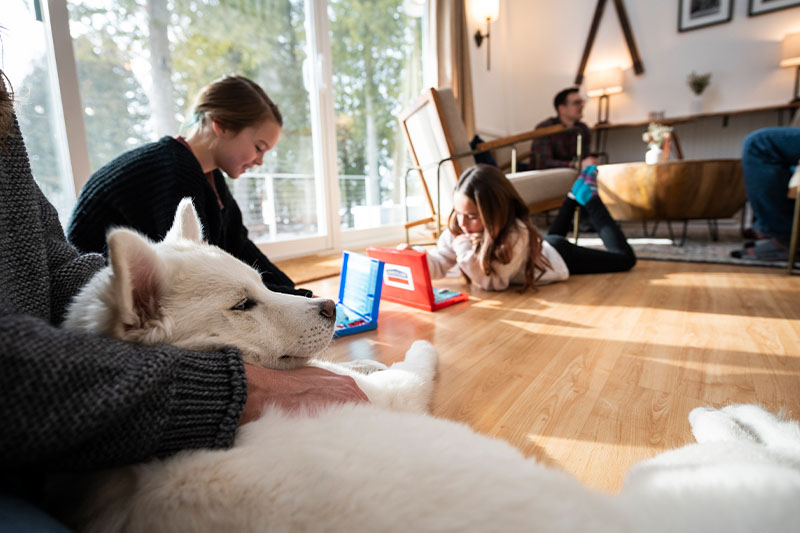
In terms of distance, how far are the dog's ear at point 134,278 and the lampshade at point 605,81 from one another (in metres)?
6.43

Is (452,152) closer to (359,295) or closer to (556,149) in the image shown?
(359,295)

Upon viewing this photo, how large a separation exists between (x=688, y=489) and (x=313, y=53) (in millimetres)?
3651

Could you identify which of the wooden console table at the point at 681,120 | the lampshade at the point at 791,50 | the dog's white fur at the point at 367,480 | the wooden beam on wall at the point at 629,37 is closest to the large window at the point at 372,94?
the wooden console table at the point at 681,120

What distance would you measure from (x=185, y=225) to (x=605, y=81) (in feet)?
20.5

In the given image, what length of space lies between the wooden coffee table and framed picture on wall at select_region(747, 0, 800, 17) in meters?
3.06

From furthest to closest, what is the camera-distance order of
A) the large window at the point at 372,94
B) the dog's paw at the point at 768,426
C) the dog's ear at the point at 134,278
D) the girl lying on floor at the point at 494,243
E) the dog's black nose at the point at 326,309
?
the large window at the point at 372,94
the girl lying on floor at the point at 494,243
the dog's black nose at the point at 326,309
the dog's paw at the point at 768,426
the dog's ear at the point at 134,278

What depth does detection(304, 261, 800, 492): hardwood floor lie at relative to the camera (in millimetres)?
849

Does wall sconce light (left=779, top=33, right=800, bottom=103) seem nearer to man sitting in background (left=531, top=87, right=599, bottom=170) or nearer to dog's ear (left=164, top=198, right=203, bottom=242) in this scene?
man sitting in background (left=531, top=87, right=599, bottom=170)

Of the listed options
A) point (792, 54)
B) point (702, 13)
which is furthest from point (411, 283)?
point (702, 13)

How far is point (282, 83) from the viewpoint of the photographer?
3.19 meters

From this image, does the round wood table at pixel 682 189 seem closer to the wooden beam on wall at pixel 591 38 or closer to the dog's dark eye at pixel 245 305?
the wooden beam on wall at pixel 591 38

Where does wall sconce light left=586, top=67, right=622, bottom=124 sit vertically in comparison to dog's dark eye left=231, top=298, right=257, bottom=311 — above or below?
above

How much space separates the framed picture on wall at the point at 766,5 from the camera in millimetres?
4758

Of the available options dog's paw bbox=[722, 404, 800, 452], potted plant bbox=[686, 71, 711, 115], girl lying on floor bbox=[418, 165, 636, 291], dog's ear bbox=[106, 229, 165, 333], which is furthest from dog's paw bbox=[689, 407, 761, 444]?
potted plant bbox=[686, 71, 711, 115]
